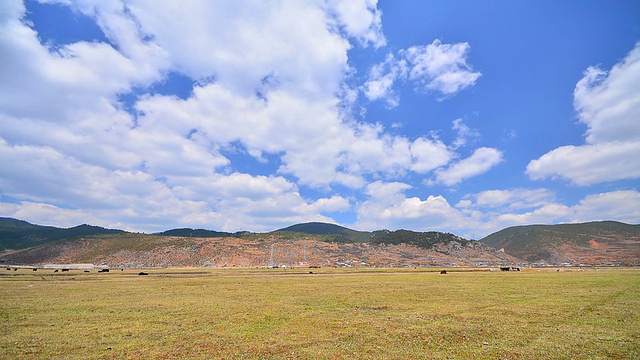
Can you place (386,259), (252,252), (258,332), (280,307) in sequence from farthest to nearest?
(386,259)
(252,252)
(280,307)
(258,332)

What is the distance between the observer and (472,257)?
198m

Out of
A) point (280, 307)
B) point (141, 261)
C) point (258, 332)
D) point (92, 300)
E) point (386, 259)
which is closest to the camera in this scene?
point (258, 332)

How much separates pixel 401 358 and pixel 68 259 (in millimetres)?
191011

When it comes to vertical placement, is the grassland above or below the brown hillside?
below

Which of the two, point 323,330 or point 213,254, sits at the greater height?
point 213,254

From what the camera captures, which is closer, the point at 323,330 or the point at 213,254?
the point at 323,330

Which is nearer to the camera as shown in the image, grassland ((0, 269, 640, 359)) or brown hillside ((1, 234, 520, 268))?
grassland ((0, 269, 640, 359))

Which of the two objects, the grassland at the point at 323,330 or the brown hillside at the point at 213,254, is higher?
the brown hillside at the point at 213,254

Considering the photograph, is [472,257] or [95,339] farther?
[472,257]

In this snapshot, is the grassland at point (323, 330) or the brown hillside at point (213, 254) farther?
the brown hillside at point (213, 254)

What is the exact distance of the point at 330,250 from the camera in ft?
590

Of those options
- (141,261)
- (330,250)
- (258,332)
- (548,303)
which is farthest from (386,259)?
(258,332)

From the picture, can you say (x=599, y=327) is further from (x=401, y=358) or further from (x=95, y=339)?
(x=95, y=339)

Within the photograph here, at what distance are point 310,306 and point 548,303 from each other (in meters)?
18.7
